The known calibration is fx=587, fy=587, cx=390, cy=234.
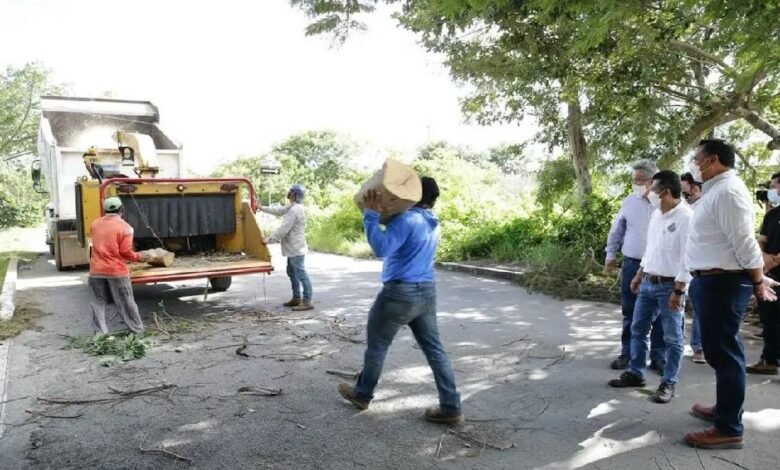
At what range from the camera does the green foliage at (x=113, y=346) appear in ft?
19.1

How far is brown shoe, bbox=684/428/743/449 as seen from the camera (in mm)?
3604

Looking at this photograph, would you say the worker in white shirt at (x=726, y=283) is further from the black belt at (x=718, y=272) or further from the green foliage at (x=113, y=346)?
the green foliage at (x=113, y=346)

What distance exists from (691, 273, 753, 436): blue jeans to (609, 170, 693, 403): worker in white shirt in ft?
1.90

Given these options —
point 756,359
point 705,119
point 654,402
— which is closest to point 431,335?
point 654,402

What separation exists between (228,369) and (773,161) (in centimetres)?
1147

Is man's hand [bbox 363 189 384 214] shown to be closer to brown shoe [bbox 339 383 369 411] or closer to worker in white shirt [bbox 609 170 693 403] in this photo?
brown shoe [bbox 339 383 369 411]

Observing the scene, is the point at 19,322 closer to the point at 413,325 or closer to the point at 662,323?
the point at 413,325

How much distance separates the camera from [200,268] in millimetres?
7566

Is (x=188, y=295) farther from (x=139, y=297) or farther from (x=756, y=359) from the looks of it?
(x=756, y=359)

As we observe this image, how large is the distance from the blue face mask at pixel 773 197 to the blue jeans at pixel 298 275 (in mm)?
5492

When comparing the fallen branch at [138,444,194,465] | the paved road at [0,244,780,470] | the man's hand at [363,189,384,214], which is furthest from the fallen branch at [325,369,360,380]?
the man's hand at [363,189,384,214]

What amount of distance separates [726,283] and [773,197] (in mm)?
2926

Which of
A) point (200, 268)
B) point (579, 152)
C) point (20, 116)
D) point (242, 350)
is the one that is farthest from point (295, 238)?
point (20, 116)

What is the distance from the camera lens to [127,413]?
14.3 feet
